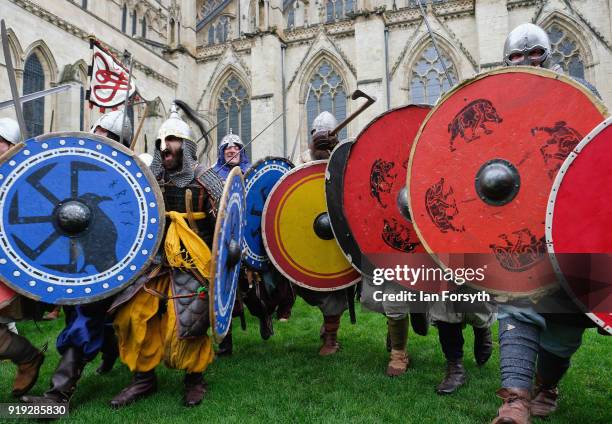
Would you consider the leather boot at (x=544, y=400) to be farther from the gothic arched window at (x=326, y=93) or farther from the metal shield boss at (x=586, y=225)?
the gothic arched window at (x=326, y=93)

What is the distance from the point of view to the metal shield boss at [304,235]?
303cm

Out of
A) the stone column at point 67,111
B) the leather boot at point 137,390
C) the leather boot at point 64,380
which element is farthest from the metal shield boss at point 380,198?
the stone column at point 67,111

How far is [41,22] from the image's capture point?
36.1 feet

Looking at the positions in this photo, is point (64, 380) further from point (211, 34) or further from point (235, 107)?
point (211, 34)

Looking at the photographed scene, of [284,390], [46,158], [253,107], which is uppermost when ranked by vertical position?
[253,107]

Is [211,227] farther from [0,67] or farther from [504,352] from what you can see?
[0,67]

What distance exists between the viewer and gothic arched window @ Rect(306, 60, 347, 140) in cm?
1605

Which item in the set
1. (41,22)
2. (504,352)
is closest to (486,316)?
(504,352)

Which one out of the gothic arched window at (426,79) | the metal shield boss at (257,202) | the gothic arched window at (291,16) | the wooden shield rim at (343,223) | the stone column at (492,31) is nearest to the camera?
the wooden shield rim at (343,223)

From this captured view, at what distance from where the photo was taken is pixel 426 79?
589 inches

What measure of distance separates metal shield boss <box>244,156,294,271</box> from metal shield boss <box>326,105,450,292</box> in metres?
0.83

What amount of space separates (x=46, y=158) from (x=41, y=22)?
1147 cm

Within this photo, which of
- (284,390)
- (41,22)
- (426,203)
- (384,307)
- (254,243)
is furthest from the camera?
(41,22)

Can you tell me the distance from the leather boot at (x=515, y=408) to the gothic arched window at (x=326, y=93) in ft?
48.6
